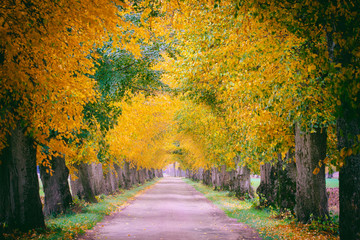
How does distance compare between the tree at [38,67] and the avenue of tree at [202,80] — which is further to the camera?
the tree at [38,67]

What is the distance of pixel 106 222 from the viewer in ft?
47.7

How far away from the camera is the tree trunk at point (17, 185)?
10508mm

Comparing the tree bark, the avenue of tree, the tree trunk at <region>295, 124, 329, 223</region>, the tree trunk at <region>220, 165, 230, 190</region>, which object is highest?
the avenue of tree

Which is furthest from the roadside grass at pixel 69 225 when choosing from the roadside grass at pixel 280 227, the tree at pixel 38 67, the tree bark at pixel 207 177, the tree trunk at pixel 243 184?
the tree bark at pixel 207 177

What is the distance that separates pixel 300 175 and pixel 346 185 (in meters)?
6.13

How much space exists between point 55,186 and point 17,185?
17.4 feet

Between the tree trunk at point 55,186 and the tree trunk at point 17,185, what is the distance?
4.90 meters

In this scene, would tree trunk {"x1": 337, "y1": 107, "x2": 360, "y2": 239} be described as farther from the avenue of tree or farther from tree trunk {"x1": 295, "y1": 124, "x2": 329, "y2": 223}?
tree trunk {"x1": 295, "y1": 124, "x2": 329, "y2": 223}

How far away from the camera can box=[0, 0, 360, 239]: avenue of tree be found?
6660 mm

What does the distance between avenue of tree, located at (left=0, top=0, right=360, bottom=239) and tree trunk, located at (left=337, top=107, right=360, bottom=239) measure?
0.06 feet

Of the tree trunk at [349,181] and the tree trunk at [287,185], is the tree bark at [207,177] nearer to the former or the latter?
the tree trunk at [287,185]

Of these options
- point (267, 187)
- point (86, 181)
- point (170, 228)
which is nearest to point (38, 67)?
point (170, 228)

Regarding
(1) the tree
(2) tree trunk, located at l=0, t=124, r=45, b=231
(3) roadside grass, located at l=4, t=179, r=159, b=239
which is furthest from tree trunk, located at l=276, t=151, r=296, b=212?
(2) tree trunk, located at l=0, t=124, r=45, b=231

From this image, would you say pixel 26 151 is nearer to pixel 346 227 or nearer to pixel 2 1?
pixel 2 1
